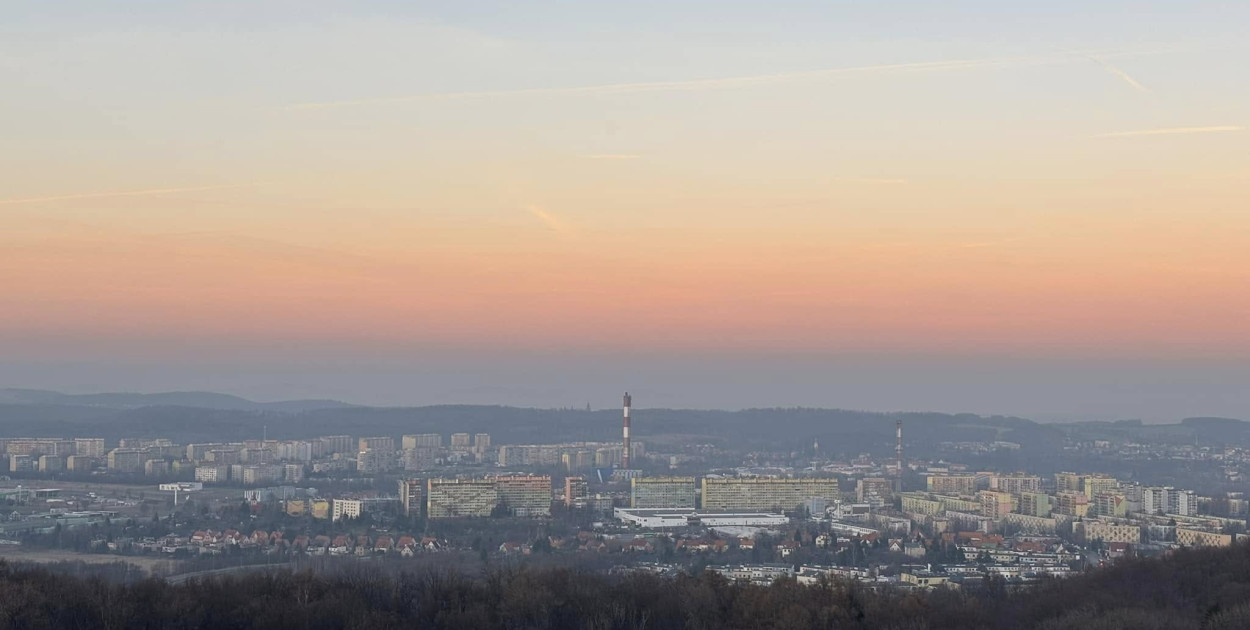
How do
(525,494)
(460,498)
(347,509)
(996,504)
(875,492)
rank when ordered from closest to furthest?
(347,509) → (460,498) → (525,494) → (996,504) → (875,492)

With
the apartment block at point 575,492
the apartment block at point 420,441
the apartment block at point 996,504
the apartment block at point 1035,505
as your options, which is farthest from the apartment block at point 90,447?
the apartment block at point 1035,505

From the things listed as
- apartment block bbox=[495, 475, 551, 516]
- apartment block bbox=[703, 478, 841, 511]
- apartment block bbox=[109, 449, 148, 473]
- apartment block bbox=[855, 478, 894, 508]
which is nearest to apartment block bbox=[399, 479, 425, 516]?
apartment block bbox=[495, 475, 551, 516]

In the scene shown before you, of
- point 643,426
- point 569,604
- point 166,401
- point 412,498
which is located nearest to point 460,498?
point 412,498

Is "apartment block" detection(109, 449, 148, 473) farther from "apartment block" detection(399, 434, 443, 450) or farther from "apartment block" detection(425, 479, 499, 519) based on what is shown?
"apartment block" detection(425, 479, 499, 519)

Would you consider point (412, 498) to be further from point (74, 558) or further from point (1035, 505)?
point (1035, 505)

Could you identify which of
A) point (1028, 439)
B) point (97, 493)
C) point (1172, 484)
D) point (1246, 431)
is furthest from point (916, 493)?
point (1246, 431)

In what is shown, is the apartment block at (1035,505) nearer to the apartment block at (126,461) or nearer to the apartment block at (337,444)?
the apartment block at (126,461)

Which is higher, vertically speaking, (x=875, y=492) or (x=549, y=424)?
(x=549, y=424)
